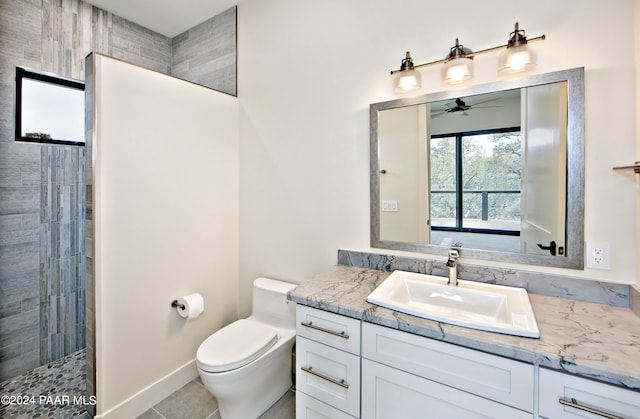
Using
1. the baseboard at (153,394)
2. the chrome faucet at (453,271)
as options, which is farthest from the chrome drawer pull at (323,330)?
the baseboard at (153,394)

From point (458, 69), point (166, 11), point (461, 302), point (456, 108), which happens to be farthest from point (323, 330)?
point (166, 11)

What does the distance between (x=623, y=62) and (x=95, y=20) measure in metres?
3.45

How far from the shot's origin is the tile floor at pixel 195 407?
1728mm

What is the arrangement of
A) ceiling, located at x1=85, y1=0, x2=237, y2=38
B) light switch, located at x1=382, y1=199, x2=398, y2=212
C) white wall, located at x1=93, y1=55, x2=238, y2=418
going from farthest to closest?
ceiling, located at x1=85, y1=0, x2=237, y2=38 < light switch, located at x1=382, y1=199, x2=398, y2=212 < white wall, located at x1=93, y1=55, x2=238, y2=418

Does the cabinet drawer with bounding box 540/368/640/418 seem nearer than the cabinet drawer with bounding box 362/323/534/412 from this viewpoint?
Yes

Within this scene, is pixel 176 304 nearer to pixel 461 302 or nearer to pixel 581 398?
pixel 461 302

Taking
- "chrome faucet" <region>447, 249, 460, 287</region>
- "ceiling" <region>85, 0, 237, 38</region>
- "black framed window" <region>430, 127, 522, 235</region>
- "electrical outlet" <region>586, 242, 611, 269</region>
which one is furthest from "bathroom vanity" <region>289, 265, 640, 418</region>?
"ceiling" <region>85, 0, 237, 38</region>

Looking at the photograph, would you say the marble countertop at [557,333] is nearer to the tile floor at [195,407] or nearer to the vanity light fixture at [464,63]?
the tile floor at [195,407]

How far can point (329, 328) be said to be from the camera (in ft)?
4.15

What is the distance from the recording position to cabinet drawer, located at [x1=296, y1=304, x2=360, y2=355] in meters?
1.20

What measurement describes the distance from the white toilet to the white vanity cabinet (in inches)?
14.3

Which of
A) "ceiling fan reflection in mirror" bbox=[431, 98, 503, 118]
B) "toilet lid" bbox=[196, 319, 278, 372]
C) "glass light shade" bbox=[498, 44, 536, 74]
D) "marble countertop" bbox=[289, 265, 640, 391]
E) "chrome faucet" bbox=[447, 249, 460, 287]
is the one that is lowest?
"toilet lid" bbox=[196, 319, 278, 372]

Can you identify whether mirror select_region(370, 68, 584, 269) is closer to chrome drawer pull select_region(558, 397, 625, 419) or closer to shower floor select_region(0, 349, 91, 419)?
chrome drawer pull select_region(558, 397, 625, 419)

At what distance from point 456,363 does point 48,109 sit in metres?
3.06
